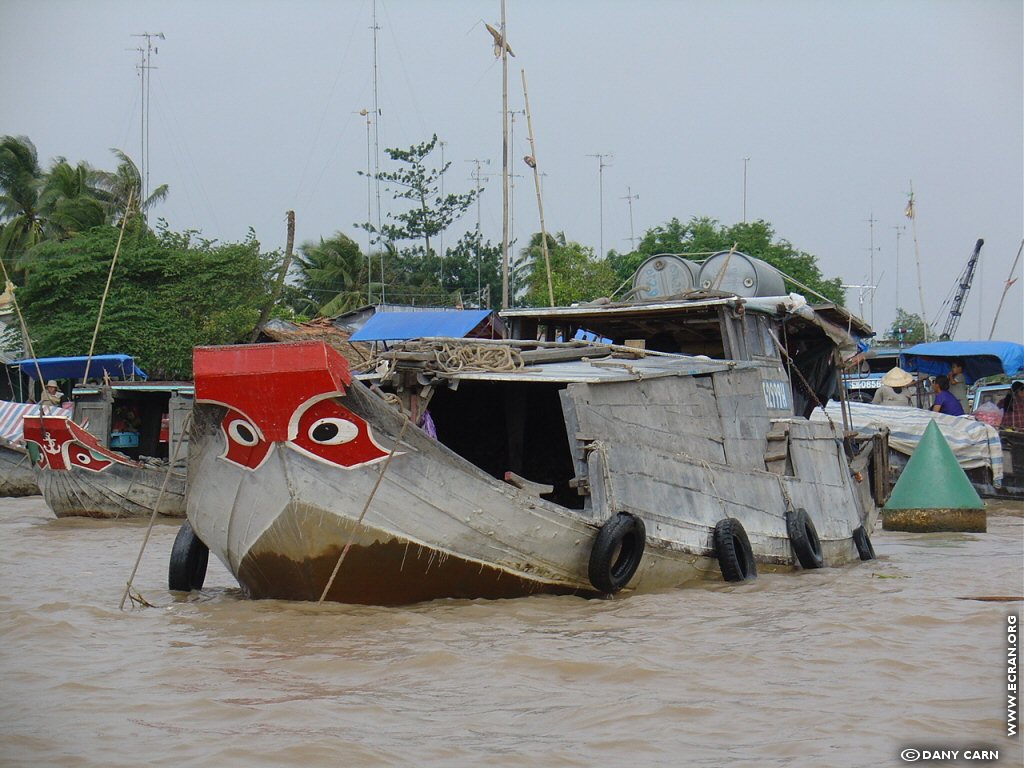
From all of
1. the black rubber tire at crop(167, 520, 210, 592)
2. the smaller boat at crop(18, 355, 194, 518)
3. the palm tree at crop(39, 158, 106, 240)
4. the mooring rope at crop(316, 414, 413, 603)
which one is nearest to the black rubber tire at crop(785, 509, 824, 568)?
the mooring rope at crop(316, 414, 413, 603)

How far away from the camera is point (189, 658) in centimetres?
566

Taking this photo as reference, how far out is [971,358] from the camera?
65.7 feet

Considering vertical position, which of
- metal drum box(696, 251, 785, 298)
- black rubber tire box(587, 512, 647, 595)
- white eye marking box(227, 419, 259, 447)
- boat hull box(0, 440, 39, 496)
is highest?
metal drum box(696, 251, 785, 298)

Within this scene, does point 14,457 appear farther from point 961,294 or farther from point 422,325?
point 961,294

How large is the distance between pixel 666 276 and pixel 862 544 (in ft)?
9.38

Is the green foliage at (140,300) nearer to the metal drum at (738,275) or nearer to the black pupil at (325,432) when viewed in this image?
the metal drum at (738,275)

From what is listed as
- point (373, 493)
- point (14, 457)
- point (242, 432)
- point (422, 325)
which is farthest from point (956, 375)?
point (242, 432)

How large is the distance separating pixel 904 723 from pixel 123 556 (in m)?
8.14

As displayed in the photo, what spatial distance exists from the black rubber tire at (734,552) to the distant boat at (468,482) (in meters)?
0.01

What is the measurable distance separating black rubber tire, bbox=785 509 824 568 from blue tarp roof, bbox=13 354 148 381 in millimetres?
14224

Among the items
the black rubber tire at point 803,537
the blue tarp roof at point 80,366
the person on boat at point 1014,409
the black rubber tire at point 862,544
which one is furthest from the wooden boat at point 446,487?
the blue tarp roof at point 80,366

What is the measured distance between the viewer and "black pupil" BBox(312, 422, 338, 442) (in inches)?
246

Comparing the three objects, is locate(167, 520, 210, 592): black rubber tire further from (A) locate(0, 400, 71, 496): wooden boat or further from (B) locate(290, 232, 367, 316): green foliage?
(B) locate(290, 232, 367, 316): green foliage

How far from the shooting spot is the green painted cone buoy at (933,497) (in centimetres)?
1252
